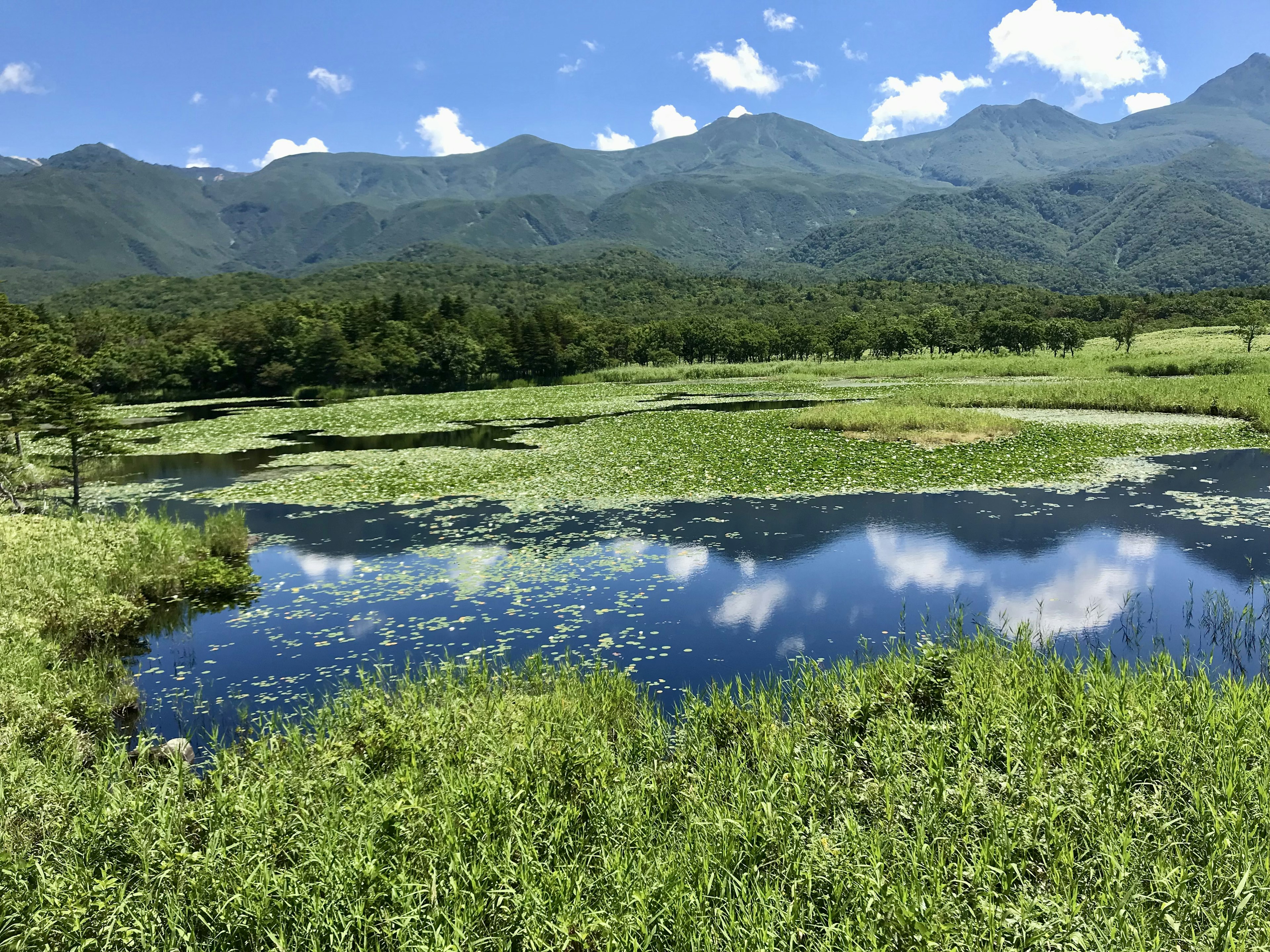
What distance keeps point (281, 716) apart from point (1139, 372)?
72.7 meters

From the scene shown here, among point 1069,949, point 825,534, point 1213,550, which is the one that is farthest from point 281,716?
point 1213,550

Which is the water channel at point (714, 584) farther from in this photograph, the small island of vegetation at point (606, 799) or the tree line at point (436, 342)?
the tree line at point (436, 342)

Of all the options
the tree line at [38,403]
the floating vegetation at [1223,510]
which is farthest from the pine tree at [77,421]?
the floating vegetation at [1223,510]

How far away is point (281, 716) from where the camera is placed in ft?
34.3

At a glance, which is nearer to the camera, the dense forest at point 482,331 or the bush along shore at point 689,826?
the bush along shore at point 689,826

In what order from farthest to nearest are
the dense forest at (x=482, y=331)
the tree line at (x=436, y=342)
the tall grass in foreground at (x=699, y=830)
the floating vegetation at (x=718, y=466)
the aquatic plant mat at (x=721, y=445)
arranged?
1. the dense forest at (x=482, y=331)
2. the tree line at (x=436, y=342)
3. the aquatic plant mat at (x=721, y=445)
4. the floating vegetation at (x=718, y=466)
5. the tall grass in foreground at (x=699, y=830)

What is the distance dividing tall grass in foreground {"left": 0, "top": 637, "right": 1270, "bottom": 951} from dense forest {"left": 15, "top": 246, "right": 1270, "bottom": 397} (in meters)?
30.5

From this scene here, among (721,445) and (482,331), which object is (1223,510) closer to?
(721,445)

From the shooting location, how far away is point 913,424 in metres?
37.1

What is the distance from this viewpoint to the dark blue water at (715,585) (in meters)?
12.9

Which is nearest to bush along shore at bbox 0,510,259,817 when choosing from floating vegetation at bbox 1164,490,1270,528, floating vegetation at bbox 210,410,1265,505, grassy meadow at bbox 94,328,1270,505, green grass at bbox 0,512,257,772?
green grass at bbox 0,512,257,772

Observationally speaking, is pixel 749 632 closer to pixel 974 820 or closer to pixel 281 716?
pixel 974 820

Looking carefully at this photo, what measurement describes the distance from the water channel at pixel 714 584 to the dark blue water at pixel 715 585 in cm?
7

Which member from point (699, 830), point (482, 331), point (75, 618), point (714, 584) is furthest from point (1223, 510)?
point (482, 331)
